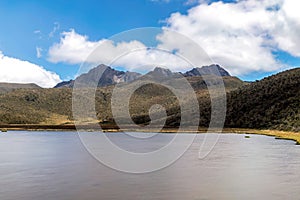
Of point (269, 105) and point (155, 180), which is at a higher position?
point (269, 105)

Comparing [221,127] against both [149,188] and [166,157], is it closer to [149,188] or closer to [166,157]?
[166,157]

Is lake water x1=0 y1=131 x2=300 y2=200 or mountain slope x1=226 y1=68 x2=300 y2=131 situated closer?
lake water x1=0 y1=131 x2=300 y2=200

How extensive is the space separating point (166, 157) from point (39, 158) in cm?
1511

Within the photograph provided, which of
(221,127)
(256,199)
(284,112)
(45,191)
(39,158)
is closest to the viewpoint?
(256,199)

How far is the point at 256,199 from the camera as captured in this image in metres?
24.6

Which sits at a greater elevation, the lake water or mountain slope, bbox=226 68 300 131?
mountain slope, bbox=226 68 300 131

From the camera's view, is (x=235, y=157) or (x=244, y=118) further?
(x=244, y=118)

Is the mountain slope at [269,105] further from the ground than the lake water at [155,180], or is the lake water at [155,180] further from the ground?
the mountain slope at [269,105]

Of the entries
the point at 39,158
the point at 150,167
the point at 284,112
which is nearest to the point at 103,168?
the point at 150,167

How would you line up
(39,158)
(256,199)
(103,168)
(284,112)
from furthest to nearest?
(284,112) < (39,158) < (103,168) < (256,199)

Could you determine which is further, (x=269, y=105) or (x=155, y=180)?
(x=269, y=105)

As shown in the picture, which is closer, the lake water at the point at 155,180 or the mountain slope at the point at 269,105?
the lake water at the point at 155,180

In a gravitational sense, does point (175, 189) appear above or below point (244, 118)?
below

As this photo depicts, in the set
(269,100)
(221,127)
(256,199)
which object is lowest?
(256,199)
